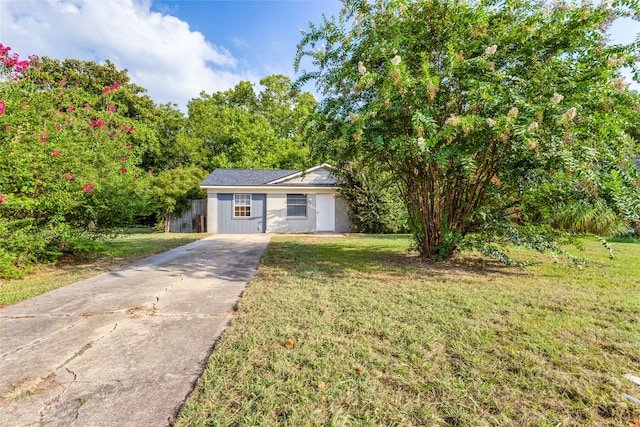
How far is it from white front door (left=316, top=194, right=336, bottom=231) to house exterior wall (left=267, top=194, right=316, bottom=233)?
25 cm

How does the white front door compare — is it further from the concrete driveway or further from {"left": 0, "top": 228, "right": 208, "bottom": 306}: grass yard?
the concrete driveway

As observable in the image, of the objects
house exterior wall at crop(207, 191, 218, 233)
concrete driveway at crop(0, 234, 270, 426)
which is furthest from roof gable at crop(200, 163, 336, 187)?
concrete driveway at crop(0, 234, 270, 426)

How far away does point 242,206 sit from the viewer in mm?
14523

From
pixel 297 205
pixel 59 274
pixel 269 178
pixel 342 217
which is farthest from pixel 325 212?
pixel 59 274

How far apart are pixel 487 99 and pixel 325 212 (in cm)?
1113

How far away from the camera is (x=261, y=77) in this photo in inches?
1139

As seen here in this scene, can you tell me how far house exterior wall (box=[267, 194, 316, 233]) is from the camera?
14.7 m

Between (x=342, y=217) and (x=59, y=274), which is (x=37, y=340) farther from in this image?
(x=342, y=217)

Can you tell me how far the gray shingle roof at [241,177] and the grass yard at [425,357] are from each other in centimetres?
1093

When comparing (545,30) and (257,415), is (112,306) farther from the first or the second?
(545,30)

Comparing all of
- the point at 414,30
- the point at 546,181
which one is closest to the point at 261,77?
the point at 414,30

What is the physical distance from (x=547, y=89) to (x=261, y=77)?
93.4 ft

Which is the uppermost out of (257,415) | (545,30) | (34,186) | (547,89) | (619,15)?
(619,15)

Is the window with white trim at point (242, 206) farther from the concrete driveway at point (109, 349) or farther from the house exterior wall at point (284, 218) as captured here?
the concrete driveway at point (109, 349)
